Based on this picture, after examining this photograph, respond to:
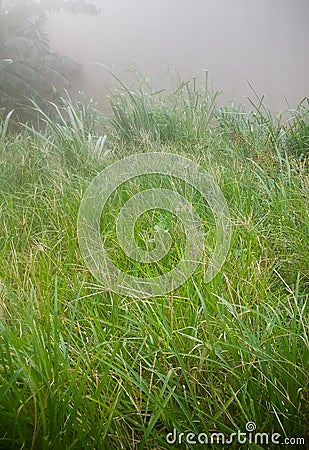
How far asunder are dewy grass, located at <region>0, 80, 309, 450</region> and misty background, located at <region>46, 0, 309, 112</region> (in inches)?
37.7

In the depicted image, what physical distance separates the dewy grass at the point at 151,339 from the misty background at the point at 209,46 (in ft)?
3.14

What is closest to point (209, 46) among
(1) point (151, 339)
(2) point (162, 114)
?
(2) point (162, 114)

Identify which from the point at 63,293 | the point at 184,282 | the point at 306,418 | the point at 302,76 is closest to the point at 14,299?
the point at 63,293

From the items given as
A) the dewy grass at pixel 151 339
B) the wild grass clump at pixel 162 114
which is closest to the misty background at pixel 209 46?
the wild grass clump at pixel 162 114

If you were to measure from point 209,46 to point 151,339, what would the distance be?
168 centimetres

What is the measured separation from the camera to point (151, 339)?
2.22 feet

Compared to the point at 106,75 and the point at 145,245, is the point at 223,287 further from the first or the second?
the point at 106,75

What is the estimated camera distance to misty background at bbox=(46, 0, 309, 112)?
1998mm

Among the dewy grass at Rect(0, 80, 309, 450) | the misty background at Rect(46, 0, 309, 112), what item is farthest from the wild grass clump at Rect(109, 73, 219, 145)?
the dewy grass at Rect(0, 80, 309, 450)

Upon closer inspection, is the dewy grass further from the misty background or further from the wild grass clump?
the misty background

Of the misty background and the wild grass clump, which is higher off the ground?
the misty background

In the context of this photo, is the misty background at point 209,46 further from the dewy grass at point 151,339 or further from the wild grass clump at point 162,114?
the dewy grass at point 151,339

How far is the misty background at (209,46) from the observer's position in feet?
6.56

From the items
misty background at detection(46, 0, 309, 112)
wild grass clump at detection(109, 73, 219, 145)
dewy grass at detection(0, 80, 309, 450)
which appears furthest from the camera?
misty background at detection(46, 0, 309, 112)
